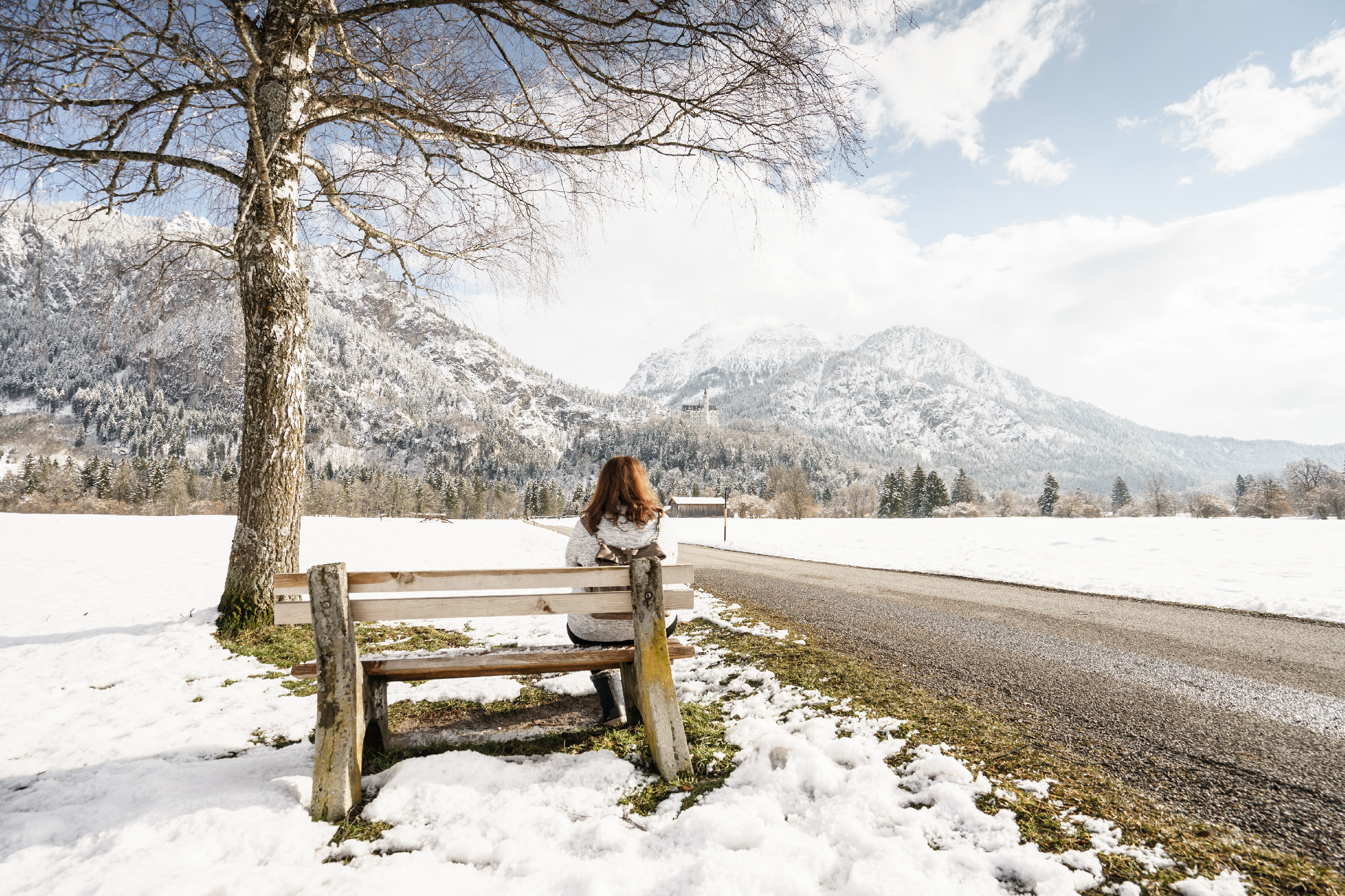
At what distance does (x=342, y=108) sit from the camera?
5934 millimetres

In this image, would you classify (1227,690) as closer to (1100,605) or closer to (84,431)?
(1100,605)

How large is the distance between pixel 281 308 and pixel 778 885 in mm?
6330

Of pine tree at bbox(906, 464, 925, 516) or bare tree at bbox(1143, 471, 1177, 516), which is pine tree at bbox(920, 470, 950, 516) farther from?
bare tree at bbox(1143, 471, 1177, 516)

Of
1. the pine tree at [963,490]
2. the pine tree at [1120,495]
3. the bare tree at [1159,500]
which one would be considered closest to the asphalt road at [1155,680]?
the pine tree at [963,490]

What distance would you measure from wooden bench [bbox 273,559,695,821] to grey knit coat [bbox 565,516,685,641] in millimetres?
222

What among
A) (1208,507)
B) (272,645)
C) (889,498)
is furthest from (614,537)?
(1208,507)

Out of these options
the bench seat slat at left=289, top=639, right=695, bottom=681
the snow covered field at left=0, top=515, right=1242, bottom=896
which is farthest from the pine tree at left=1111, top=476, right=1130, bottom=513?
the bench seat slat at left=289, top=639, right=695, bottom=681

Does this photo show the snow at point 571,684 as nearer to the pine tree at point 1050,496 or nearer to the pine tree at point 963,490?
the pine tree at point 1050,496

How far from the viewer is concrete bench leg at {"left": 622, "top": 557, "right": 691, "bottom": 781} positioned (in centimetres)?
316

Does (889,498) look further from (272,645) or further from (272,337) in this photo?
(272,337)

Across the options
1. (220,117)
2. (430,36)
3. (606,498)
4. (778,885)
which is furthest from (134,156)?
(778,885)

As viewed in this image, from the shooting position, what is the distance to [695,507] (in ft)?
223

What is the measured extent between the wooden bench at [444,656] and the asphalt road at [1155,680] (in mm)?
2588

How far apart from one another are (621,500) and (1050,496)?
310 ft
